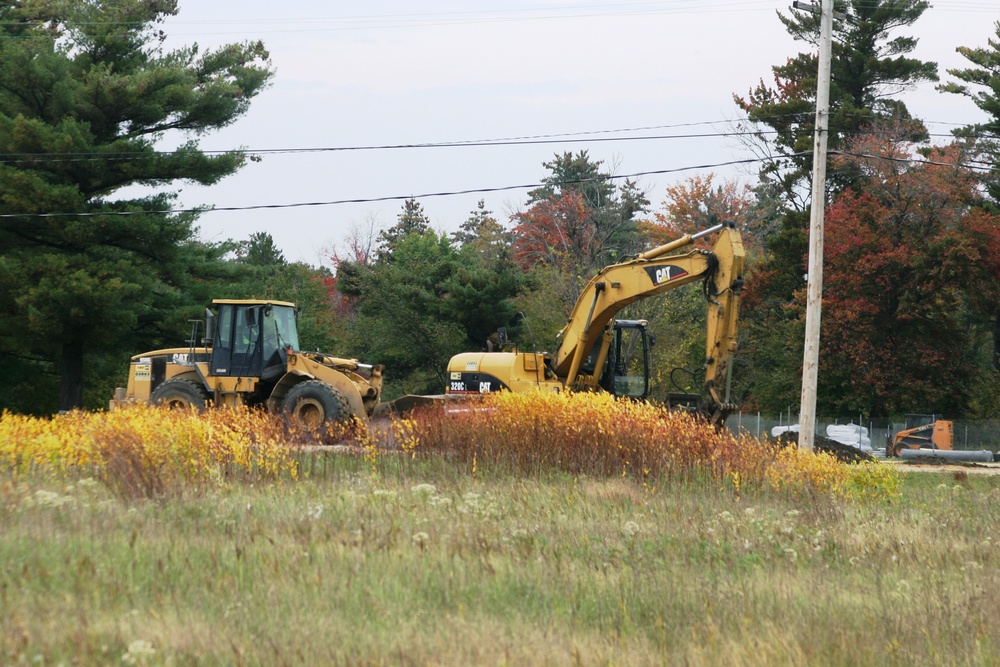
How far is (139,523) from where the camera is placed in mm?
9125

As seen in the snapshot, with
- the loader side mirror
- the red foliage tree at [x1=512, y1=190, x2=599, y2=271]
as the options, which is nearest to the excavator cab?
the loader side mirror

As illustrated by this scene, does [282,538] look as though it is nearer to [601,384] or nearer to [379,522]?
[379,522]

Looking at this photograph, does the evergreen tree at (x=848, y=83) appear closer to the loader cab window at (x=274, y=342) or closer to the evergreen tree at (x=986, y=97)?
the evergreen tree at (x=986, y=97)

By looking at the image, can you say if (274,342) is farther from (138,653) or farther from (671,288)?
(138,653)

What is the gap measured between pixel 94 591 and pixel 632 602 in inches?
132

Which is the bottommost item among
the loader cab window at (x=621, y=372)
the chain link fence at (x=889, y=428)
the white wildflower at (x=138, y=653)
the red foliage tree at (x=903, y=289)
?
the white wildflower at (x=138, y=653)

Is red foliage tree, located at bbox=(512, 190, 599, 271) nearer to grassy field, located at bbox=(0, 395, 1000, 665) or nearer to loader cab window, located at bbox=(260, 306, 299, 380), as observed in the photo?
loader cab window, located at bbox=(260, 306, 299, 380)

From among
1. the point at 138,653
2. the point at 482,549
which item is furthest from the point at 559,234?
the point at 138,653

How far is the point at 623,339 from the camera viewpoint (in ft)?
73.6

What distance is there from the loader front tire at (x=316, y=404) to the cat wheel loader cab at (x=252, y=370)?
0.08 feet

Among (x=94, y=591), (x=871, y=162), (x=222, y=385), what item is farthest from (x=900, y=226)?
(x=94, y=591)

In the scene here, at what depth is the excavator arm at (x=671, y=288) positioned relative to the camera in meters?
19.5

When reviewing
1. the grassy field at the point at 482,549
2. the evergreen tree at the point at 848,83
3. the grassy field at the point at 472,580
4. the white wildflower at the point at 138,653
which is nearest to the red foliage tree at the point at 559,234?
the evergreen tree at the point at 848,83

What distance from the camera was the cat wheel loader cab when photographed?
2073 centimetres
